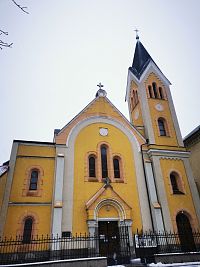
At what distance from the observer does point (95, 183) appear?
16.7 metres

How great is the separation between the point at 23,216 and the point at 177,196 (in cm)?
1242

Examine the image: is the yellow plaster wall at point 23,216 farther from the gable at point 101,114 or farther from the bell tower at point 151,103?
the bell tower at point 151,103

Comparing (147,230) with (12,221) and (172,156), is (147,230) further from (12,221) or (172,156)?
(12,221)

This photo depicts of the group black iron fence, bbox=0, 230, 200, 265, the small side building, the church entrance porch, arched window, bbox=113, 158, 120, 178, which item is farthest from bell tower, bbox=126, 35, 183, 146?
black iron fence, bbox=0, 230, 200, 265

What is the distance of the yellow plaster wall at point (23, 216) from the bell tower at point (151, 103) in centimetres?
1162

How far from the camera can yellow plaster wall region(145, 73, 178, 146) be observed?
20.4 meters

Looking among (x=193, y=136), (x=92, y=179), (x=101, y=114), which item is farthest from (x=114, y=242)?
(x=193, y=136)

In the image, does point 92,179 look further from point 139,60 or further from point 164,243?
point 139,60

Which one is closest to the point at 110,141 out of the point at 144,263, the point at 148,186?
the point at 148,186

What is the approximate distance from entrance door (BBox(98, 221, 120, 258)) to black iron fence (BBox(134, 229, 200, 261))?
5.27 ft

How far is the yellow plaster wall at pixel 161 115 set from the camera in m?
20.4

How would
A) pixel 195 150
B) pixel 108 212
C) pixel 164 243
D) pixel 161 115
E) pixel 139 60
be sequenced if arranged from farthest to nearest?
pixel 139 60, pixel 195 150, pixel 161 115, pixel 108 212, pixel 164 243

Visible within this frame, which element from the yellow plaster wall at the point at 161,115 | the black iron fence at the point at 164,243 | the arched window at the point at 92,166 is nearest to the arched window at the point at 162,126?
the yellow plaster wall at the point at 161,115

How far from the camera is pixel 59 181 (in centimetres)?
1573
